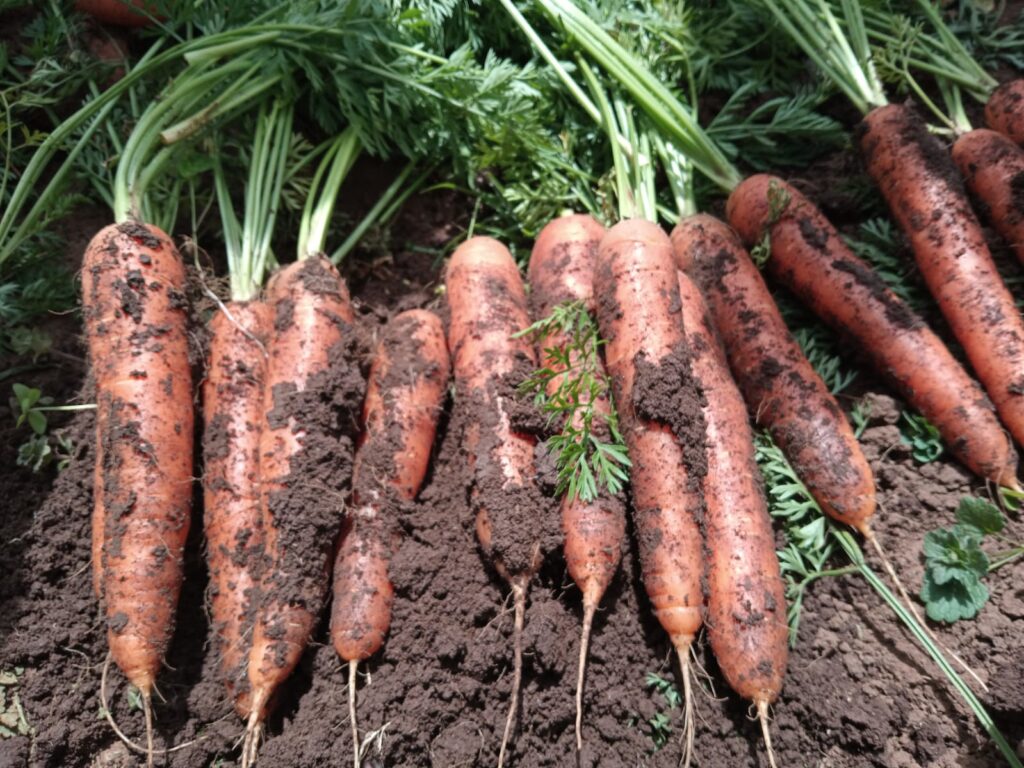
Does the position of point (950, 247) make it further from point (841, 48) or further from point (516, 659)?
point (516, 659)

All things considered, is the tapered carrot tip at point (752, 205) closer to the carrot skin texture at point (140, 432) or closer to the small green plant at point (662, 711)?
the small green plant at point (662, 711)

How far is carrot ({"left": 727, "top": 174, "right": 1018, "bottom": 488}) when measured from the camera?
8.14 feet

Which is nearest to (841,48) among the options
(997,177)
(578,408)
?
(997,177)

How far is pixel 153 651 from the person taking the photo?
221cm

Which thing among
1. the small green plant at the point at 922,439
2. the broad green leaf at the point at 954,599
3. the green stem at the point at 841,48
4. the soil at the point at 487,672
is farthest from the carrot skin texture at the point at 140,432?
the green stem at the point at 841,48

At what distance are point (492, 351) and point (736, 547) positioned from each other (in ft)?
3.72

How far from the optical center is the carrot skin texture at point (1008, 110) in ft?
9.68

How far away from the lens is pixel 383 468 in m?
2.49

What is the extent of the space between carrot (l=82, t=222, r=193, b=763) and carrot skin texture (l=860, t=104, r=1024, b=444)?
9.94ft

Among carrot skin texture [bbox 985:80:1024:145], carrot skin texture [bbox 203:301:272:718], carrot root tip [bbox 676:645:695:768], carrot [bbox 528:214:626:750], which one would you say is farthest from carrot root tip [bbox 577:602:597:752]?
carrot skin texture [bbox 985:80:1024:145]

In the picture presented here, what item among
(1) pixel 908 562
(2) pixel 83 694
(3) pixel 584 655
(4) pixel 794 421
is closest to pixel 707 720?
(3) pixel 584 655

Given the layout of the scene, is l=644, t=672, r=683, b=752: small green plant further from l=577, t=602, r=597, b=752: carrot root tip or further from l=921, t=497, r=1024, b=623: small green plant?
l=921, t=497, r=1024, b=623: small green plant

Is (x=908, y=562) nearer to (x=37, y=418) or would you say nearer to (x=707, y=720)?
(x=707, y=720)

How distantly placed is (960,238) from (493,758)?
8.77ft
